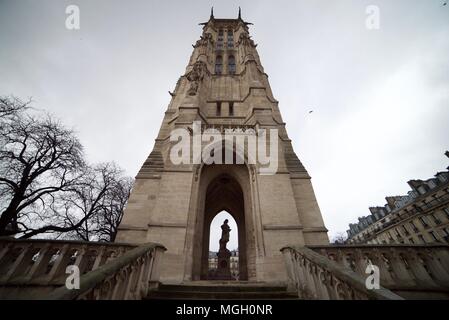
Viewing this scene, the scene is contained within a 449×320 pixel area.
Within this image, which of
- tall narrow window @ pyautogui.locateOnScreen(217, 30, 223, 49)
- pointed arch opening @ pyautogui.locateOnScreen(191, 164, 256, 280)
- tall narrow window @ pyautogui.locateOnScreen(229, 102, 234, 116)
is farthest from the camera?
tall narrow window @ pyautogui.locateOnScreen(217, 30, 223, 49)

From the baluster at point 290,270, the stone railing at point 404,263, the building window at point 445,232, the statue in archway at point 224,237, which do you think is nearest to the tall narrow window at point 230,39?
the statue in archway at point 224,237

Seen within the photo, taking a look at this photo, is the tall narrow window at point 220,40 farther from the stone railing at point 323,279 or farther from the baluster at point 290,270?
the stone railing at point 323,279

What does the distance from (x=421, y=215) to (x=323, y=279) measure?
113 ft

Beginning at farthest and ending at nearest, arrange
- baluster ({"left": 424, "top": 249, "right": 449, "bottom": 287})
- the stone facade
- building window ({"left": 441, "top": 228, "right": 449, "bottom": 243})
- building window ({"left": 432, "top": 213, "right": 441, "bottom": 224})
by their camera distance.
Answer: building window ({"left": 432, "top": 213, "right": 441, "bottom": 224}), the stone facade, building window ({"left": 441, "top": 228, "right": 449, "bottom": 243}), baluster ({"left": 424, "top": 249, "right": 449, "bottom": 287})

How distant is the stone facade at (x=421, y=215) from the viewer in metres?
22.8

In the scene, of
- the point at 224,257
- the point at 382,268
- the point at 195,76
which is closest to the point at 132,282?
the point at 382,268

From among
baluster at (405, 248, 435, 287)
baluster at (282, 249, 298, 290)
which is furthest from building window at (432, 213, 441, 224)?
baluster at (282, 249, 298, 290)

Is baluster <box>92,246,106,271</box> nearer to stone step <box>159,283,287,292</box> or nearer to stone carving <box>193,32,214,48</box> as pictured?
stone step <box>159,283,287,292</box>

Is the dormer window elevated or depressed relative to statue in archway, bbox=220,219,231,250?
elevated

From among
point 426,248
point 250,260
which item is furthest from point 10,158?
point 426,248

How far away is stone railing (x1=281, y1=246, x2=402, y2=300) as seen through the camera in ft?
7.25

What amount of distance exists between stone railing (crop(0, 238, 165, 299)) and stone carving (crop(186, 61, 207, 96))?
1018 centimetres

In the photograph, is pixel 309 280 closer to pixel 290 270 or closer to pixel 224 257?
pixel 290 270

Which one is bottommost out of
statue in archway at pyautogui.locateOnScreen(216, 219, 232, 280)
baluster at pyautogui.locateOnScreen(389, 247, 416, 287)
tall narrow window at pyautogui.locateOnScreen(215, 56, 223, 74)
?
baluster at pyautogui.locateOnScreen(389, 247, 416, 287)
